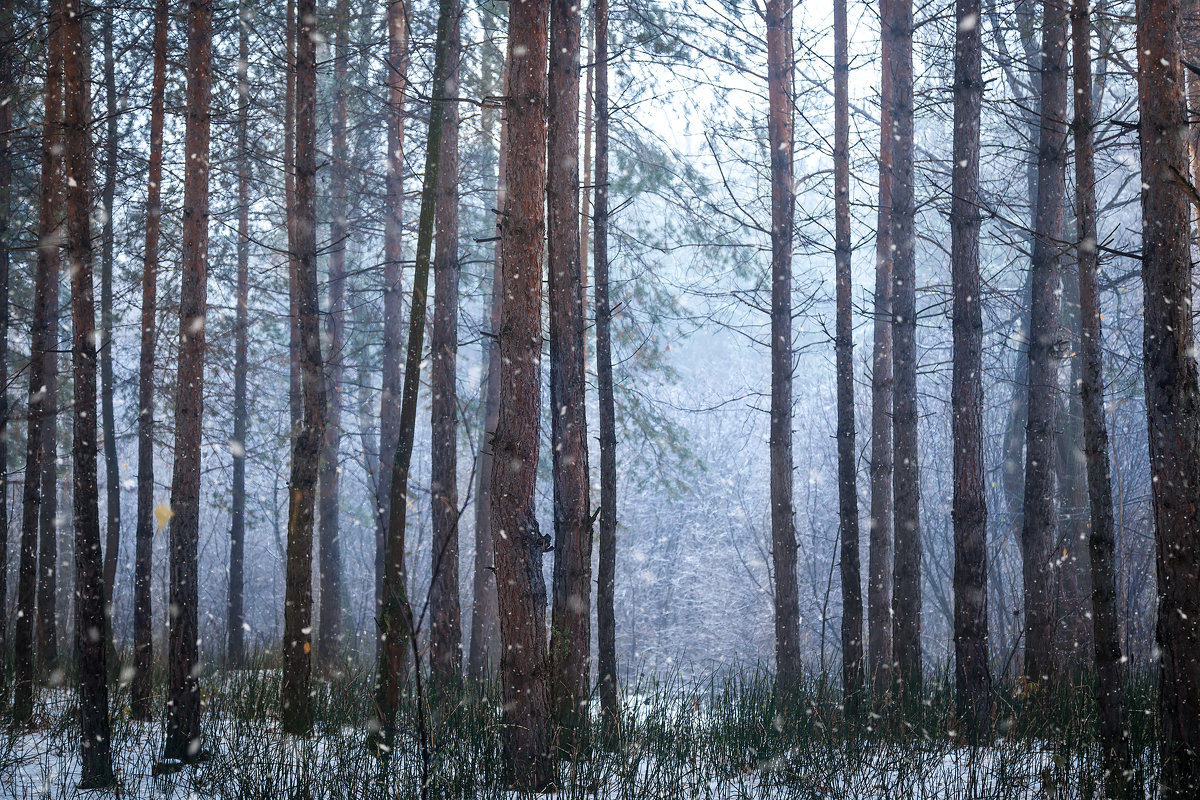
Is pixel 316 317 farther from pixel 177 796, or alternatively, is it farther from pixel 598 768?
pixel 598 768

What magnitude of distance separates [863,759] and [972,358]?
3448 millimetres

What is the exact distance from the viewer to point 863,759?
590 centimetres

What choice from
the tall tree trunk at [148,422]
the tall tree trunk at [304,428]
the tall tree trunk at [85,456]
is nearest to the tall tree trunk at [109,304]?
the tall tree trunk at [148,422]

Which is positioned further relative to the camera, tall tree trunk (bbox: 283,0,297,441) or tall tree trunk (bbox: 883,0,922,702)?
tall tree trunk (bbox: 283,0,297,441)

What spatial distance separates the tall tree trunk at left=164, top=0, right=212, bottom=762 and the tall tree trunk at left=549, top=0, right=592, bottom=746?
2.69 m

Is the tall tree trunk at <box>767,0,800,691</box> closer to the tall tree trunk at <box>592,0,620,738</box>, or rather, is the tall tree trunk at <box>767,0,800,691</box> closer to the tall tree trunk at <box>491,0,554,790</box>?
the tall tree trunk at <box>592,0,620,738</box>

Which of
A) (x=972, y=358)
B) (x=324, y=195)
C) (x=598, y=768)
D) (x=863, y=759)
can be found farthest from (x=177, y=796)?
(x=324, y=195)

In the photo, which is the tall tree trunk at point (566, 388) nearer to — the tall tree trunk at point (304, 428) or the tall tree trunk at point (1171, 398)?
the tall tree trunk at point (304, 428)

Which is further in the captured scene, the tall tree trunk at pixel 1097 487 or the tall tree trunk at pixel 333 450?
the tall tree trunk at pixel 333 450

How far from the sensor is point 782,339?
32.7 ft

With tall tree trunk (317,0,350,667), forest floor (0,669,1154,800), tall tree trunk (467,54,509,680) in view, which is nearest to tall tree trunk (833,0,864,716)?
forest floor (0,669,1154,800)

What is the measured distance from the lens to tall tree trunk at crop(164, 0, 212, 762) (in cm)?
641

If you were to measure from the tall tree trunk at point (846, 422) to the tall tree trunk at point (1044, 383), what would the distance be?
1.57 meters

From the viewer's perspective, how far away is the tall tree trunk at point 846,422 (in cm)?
878
